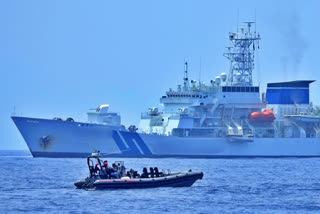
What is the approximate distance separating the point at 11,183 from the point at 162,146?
31729 millimetres

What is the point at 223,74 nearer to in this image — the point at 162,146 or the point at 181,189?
the point at 162,146

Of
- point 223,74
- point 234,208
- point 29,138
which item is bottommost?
point 234,208

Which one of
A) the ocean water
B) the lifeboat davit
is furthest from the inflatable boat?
the lifeboat davit

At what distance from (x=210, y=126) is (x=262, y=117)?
514 centimetres

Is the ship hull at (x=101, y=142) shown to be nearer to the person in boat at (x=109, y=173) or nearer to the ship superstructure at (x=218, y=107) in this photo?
the ship superstructure at (x=218, y=107)

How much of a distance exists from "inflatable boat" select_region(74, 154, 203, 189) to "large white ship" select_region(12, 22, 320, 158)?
33829mm

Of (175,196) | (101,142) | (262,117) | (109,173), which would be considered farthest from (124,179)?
(262,117)

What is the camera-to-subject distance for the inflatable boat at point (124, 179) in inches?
1735

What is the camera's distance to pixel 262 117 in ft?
276

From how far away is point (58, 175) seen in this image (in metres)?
56.8

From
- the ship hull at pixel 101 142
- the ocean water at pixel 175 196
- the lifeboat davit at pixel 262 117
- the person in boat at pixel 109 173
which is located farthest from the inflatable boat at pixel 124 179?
the lifeboat davit at pixel 262 117

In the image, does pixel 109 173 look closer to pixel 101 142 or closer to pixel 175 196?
pixel 175 196

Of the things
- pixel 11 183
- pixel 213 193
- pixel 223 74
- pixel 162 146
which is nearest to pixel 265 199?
pixel 213 193

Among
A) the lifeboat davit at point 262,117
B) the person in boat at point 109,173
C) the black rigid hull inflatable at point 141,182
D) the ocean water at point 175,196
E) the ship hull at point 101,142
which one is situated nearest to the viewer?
the ocean water at point 175,196
